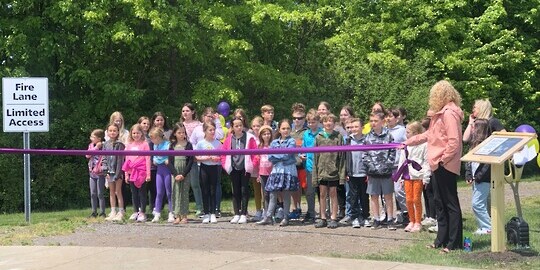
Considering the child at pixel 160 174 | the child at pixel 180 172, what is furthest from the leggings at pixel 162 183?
the child at pixel 180 172

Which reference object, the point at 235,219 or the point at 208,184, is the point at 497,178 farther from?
the point at 208,184

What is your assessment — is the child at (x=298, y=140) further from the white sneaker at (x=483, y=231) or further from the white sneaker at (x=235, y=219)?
the white sneaker at (x=483, y=231)

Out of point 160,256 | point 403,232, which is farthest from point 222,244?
point 403,232

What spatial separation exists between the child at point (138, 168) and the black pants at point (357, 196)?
344 cm

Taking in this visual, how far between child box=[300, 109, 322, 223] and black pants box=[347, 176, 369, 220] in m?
0.74

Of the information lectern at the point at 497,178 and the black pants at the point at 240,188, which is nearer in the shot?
the information lectern at the point at 497,178

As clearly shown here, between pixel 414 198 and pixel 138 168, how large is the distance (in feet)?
15.2

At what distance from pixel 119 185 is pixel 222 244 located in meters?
3.55

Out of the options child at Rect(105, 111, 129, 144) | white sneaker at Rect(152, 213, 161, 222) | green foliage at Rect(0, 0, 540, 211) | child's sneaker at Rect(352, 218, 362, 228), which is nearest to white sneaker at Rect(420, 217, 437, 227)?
child's sneaker at Rect(352, 218, 362, 228)

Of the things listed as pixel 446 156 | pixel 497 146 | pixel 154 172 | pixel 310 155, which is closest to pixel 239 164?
pixel 310 155

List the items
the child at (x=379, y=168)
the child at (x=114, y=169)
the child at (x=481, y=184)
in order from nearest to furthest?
the child at (x=481, y=184) < the child at (x=379, y=168) < the child at (x=114, y=169)

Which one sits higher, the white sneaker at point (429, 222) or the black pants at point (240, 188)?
the black pants at point (240, 188)

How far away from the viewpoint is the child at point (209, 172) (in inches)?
513

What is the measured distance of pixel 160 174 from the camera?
13227 millimetres
